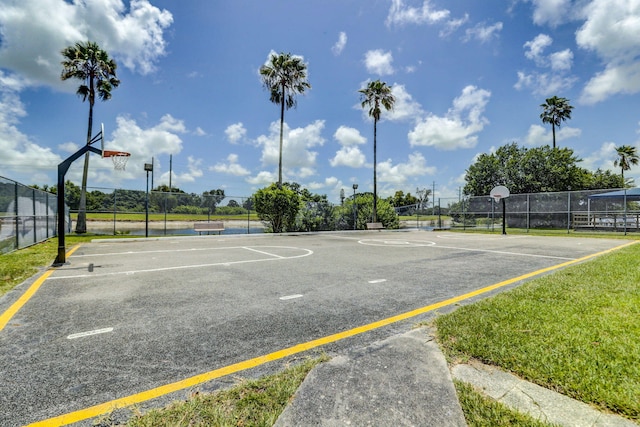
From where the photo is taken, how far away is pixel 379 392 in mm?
2025

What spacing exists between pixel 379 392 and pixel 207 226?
16.7 m

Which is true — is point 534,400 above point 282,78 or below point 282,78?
below

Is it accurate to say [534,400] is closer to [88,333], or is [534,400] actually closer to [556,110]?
[88,333]

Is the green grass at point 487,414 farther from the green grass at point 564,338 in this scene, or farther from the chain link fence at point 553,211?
the chain link fence at point 553,211

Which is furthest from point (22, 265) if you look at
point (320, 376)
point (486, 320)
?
point (486, 320)

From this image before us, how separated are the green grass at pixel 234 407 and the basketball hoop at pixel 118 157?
8513 millimetres

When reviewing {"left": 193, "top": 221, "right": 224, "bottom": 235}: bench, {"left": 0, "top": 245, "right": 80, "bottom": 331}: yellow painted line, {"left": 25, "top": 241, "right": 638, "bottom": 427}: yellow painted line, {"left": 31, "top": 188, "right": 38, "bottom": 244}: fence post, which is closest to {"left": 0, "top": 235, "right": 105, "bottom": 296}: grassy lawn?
{"left": 0, "top": 245, "right": 80, "bottom": 331}: yellow painted line

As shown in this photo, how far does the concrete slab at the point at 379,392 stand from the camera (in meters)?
1.77

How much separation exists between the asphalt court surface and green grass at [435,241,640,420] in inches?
27.3

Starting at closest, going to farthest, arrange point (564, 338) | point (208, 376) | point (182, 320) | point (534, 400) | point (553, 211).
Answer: point (534, 400), point (208, 376), point (564, 338), point (182, 320), point (553, 211)

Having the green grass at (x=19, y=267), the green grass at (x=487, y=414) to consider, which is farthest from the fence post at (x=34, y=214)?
the green grass at (x=487, y=414)

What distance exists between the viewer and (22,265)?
6488 mm

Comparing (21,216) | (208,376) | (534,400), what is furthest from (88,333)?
(21,216)

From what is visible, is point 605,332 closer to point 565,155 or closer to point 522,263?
point 522,263
